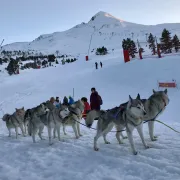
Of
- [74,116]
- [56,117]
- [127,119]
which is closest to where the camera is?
[127,119]

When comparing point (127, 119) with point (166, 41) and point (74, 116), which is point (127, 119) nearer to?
point (74, 116)

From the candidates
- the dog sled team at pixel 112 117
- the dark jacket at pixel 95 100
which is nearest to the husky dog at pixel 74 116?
the dog sled team at pixel 112 117

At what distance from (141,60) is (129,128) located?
27.0m

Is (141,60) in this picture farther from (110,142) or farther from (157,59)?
(110,142)

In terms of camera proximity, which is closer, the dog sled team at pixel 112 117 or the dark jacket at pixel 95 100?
the dog sled team at pixel 112 117

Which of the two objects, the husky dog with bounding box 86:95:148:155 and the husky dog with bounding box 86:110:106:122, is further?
the husky dog with bounding box 86:110:106:122

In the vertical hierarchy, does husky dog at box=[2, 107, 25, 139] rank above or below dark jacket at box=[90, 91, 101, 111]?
below

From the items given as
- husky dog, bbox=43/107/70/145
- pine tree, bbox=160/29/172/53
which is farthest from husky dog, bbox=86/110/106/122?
pine tree, bbox=160/29/172/53

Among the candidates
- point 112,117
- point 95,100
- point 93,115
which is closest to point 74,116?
point 93,115

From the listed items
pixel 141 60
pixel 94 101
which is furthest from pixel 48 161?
pixel 141 60

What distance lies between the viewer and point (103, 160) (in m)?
6.00

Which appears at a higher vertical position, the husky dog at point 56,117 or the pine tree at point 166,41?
the pine tree at point 166,41

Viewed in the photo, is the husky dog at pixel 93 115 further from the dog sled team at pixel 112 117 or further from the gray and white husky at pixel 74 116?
the gray and white husky at pixel 74 116

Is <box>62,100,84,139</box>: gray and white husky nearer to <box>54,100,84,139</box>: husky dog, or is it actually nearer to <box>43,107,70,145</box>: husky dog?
<box>54,100,84,139</box>: husky dog
